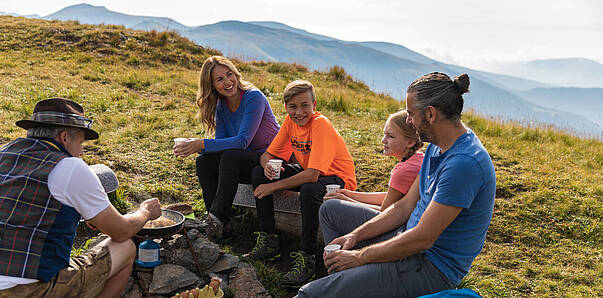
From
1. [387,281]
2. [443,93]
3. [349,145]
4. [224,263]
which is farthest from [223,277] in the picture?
[349,145]

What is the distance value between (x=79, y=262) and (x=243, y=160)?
1988 mm

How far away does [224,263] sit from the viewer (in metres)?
3.57

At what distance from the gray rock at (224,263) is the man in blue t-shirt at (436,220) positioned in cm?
111

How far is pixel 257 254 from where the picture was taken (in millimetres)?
3965

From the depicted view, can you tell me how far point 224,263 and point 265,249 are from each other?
53cm

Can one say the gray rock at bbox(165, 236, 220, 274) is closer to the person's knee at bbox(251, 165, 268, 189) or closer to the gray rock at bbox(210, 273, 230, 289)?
the gray rock at bbox(210, 273, 230, 289)

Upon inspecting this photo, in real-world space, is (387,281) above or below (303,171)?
below

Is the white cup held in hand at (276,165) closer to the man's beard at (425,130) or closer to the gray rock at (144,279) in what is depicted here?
the gray rock at (144,279)

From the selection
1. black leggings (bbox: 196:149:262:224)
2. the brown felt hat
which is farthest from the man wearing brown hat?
black leggings (bbox: 196:149:262:224)

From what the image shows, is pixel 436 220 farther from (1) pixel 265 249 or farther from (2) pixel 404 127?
(1) pixel 265 249

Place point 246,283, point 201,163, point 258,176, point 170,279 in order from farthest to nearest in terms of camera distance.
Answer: point 201,163
point 258,176
point 246,283
point 170,279

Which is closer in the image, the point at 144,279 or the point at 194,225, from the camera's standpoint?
the point at 144,279

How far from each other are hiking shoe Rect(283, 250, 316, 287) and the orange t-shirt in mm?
746

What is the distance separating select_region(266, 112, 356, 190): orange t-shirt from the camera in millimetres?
3848
